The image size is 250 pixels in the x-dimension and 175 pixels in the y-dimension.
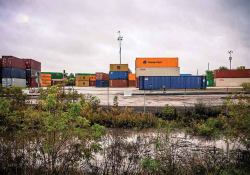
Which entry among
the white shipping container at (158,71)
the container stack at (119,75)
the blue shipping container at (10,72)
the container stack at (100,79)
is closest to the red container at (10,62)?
the blue shipping container at (10,72)

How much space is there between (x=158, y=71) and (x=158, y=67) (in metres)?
0.93

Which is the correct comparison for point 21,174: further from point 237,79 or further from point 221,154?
point 237,79

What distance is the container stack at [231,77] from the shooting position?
52344mm

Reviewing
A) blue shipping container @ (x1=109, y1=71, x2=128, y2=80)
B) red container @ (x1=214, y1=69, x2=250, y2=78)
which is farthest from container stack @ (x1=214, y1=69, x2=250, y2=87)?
blue shipping container @ (x1=109, y1=71, x2=128, y2=80)

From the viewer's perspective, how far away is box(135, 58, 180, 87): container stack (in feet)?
115

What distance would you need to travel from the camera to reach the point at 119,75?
5112cm

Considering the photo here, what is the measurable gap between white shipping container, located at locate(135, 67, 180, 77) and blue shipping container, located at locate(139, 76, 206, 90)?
422cm

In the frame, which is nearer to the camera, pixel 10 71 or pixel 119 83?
pixel 10 71

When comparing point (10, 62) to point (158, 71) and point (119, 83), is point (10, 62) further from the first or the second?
point (158, 71)

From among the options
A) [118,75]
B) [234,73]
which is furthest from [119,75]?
[234,73]

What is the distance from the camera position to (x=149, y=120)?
295 inches

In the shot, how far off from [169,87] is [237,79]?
124ft

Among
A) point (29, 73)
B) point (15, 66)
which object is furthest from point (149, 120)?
point (29, 73)

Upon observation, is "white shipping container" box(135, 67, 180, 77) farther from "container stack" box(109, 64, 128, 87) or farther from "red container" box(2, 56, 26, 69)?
"red container" box(2, 56, 26, 69)
